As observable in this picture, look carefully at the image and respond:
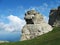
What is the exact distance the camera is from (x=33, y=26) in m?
75.9

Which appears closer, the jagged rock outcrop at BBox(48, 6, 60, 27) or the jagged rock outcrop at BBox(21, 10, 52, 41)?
the jagged rock outcrop at BBox(21, 10, 52, 41)

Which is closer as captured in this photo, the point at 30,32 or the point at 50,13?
the point at 30,32

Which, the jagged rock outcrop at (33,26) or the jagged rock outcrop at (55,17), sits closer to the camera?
the jagged rock outcrop at (33,26)

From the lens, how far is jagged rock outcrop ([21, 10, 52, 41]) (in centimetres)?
7488

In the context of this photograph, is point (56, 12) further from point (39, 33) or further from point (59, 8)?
point (39, 33)

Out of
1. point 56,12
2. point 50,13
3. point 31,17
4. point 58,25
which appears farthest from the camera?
point 50,13

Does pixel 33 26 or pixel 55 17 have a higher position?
pixel 55 17

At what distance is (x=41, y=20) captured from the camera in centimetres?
8069

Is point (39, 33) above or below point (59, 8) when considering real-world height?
below

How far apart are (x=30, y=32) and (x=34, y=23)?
Answer: 14.4 feet

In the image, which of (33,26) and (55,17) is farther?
(55,17)

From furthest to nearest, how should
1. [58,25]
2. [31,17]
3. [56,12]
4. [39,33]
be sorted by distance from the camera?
[56,12], [58,25], [31,17], [39,33]

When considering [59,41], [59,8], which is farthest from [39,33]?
[59,41]

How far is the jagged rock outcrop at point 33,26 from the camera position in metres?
74.9
